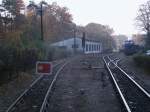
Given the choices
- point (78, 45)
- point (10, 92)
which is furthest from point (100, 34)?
point (10, 92)

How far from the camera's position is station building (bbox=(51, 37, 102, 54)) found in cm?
10428

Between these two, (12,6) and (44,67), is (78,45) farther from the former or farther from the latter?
(44,67)

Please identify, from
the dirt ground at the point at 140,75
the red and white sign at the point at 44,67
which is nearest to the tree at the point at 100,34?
the dirt ground at the point at 140,75

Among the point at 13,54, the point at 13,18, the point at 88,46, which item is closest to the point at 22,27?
the point at 13,18

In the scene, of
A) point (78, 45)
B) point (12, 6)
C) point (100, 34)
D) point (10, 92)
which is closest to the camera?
point (10, 92)

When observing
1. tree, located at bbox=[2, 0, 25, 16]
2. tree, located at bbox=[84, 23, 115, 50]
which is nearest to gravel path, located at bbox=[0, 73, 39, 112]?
tree, located at bbox=[2, 0, 25, 16]

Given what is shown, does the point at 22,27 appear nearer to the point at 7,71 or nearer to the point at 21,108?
the point at 7,71

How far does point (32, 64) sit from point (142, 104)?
845 inches

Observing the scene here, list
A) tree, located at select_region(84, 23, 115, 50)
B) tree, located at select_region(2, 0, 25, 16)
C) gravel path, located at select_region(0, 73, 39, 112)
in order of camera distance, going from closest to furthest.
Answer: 1. gravel path, located at select_region(0, 73, 39, 112)
2. tree, located at select_region(2, 0, 25, 16)
3. tree, located at select_region(84, 23, 115, 50)

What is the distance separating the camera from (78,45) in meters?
116

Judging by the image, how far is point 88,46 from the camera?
127 metres

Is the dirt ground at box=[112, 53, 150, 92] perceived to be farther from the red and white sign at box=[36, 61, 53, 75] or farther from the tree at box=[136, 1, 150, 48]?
the tree at box=[136, 1, 150, 48]

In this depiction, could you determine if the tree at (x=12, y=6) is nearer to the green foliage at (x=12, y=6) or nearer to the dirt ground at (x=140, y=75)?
the green foliage at (x=12, y=6)

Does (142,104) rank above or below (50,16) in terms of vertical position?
below
